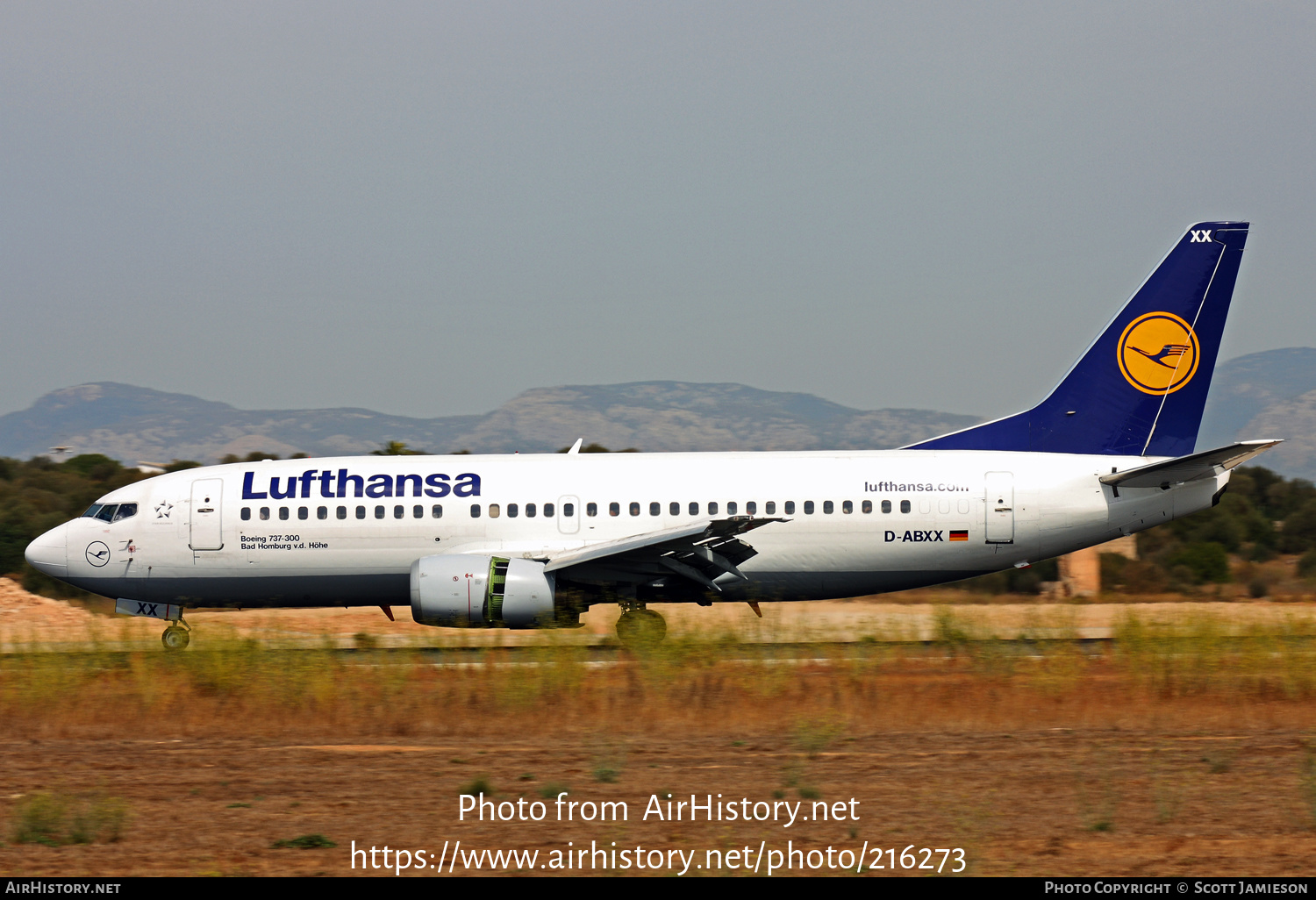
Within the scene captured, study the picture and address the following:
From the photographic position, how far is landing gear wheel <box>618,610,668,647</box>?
17.5 m

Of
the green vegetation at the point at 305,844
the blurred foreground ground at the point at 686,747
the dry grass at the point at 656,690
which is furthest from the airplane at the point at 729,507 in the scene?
the green vegetation at the point at 305,844

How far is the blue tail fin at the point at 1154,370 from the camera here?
67.9 feet

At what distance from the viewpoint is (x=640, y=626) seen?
18.9 metres

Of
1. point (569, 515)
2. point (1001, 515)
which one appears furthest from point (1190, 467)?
point (569, 515)

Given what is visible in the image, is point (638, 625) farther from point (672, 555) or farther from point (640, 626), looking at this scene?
point (672, 555)

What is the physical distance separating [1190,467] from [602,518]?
8900 millimetres

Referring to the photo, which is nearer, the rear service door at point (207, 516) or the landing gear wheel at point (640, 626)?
the landing gear wheel at point (640, 626)

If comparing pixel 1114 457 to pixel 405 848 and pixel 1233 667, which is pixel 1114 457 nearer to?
pixel 1233 667

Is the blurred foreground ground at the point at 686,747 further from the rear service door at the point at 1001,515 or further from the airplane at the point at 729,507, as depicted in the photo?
the rear service door at the point at 1001,515

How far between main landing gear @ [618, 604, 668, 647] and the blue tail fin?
614 centimetres

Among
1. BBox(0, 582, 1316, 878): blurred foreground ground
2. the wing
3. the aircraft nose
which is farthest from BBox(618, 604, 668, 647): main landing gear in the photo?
the aircraft nose

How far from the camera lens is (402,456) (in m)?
21.2

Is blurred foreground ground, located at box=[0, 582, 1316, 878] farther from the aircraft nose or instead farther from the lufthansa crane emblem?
the aircraft nose

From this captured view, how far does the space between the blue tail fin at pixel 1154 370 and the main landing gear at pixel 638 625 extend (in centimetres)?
614
